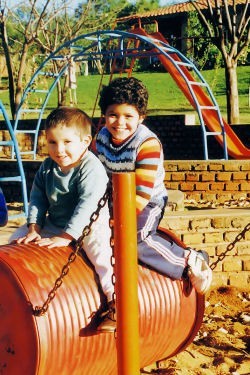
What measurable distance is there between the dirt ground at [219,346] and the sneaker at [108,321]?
0.99 meters

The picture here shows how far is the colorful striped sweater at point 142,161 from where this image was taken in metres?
3.83

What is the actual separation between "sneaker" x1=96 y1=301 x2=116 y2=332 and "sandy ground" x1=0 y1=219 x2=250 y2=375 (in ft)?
3.25

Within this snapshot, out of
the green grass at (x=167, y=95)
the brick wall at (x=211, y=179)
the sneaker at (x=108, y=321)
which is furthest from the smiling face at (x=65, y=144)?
the green grass at (x=167, y=95)

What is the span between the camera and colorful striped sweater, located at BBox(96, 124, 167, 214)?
12.6 feet

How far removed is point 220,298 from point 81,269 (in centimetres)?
271

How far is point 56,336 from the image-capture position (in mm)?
3246

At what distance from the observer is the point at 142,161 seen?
390 cm

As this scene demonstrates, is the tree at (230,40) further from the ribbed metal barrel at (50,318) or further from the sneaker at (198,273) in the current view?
the ribbed metal barrel at (50,318)

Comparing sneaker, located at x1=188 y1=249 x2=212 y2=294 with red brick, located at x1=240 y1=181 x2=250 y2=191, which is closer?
sneaker, located at x1=188 y1=249 x2=212 y2=294

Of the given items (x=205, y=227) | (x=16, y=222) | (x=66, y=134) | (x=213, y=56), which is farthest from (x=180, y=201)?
(x=213, y=56)

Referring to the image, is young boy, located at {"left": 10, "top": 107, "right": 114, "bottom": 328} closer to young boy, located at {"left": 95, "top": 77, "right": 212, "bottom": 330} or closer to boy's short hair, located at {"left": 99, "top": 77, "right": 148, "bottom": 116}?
young boy, located at {"left": 95, "top": 77, "right": 212, "bottom": 330}

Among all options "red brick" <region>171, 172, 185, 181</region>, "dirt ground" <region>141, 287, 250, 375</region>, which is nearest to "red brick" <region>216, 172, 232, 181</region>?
"red brick" <region>171, 172, 185, 181</region>

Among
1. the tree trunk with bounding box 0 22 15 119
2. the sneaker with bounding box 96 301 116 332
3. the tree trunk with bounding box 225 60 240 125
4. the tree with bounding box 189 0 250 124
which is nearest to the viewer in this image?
the sneaker with bounding box 96 301 116 332

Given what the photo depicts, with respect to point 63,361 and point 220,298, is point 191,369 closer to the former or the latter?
point 63,361
